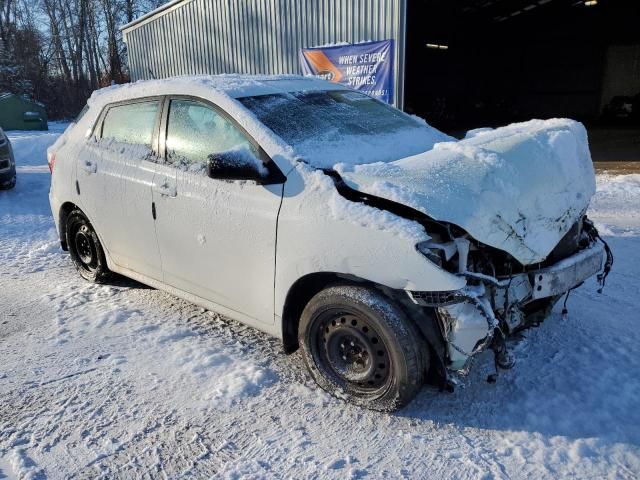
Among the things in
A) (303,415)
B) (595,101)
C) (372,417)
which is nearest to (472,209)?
(372,417)

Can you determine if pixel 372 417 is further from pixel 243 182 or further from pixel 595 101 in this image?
pixel 595 101

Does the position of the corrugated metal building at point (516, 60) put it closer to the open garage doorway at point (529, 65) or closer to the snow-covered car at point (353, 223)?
the open garage doorway at point (529, 65)

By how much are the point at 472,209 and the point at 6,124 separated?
22.3 m

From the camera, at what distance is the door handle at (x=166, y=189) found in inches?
142

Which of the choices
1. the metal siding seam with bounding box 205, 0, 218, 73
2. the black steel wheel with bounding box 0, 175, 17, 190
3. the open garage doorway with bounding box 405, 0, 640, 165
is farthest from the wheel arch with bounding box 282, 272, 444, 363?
the open garage doorway with bounding box 405, 0, 640, 165

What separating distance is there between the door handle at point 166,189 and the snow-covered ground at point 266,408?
104cm

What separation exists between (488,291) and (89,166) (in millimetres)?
3424

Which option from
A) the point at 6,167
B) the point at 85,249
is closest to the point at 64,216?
the point at 85,249

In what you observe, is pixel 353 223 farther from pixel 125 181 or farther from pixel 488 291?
pixel 125 181

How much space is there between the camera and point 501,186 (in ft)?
9.04

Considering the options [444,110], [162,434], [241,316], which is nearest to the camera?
[162,434]

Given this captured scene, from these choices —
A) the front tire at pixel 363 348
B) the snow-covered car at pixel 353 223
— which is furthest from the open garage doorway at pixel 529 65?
the front tire at pixel 363 348

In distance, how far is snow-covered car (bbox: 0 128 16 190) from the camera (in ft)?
29.2

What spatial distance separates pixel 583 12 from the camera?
24.8 m
